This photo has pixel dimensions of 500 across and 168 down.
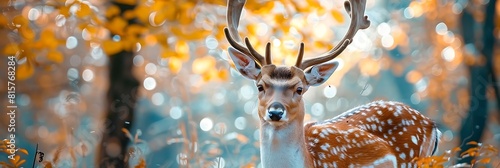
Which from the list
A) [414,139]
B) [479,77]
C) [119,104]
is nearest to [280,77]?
[414,139]

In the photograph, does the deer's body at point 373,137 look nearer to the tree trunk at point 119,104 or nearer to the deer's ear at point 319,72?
the deer's ear at point 319,72

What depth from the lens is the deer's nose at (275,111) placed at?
5.39 meters

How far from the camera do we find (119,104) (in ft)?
34.4

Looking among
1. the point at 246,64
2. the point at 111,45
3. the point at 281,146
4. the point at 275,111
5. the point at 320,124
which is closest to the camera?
the point at 275,111

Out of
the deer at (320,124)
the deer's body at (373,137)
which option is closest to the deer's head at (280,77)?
the deer at (320,124)

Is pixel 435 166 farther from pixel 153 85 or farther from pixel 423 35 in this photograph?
pixel 153 85

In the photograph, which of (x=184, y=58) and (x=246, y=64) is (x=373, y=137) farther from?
(x=184, y=58)

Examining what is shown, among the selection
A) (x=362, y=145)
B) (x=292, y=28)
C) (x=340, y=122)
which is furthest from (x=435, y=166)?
(x=292, y=28)

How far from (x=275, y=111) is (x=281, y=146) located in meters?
0.33

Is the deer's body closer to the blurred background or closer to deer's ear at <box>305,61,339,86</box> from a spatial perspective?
the blurred background

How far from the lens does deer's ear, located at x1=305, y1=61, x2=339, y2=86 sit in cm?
586

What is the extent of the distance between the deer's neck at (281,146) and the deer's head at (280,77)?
53 mm

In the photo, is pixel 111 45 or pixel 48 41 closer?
pixel 111 45

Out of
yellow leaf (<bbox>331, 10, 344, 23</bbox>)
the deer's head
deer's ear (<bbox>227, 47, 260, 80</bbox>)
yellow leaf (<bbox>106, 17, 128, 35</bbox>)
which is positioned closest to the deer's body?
Result: the deer's head
